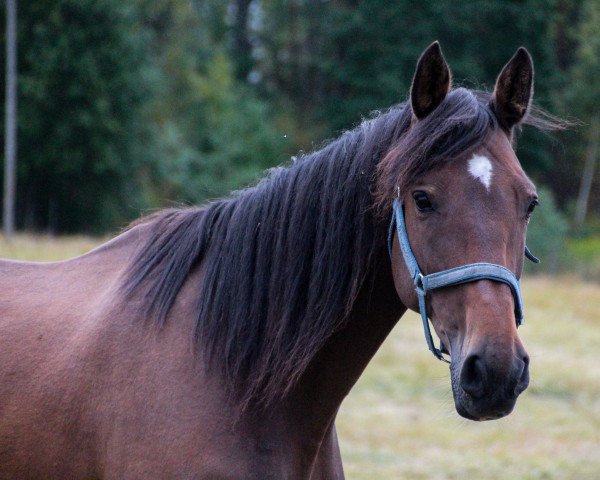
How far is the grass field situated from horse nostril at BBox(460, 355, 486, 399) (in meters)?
2.08

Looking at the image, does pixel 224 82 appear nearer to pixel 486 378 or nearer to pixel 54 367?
pixel 54 367

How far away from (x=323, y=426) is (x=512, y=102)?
1.28m

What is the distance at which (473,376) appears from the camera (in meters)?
2.23

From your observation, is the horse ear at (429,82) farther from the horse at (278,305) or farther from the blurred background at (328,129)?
the blurred background at (328,129)

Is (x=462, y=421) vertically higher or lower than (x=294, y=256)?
lower

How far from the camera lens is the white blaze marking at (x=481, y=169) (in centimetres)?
241

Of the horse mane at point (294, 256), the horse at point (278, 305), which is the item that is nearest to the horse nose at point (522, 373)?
the horse at point (278, 305)

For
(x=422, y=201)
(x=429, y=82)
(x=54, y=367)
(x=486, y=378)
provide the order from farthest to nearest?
(x=54, y=367)
(x=429, y=82)
(x=422, y=201)
(x=486, y=378)

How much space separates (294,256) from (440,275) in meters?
0.57

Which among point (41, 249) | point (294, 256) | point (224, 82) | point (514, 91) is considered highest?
point (514, 91)

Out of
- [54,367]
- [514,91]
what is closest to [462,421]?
[514,91]

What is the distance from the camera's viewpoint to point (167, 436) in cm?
257

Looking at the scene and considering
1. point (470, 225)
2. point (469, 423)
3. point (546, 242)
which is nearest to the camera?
point (470, 225)

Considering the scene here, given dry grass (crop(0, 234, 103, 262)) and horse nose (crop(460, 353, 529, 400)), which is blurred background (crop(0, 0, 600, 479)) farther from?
horse nose (crop(460, 353, 529, 400))
